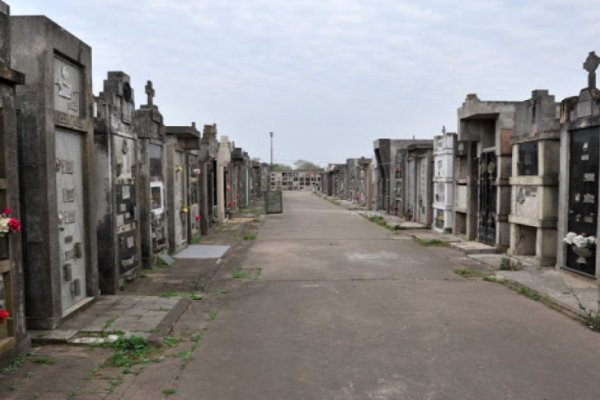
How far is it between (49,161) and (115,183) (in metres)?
2.22

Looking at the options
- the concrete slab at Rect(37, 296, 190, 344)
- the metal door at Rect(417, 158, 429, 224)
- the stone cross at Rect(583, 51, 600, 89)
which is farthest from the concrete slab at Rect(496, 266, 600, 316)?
the metal door at Rect(417, 158, 429, 224)

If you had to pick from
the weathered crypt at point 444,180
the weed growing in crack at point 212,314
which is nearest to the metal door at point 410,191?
the weathered crypt at point 444,180

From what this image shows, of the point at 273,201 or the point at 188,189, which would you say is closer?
the point at 188,189

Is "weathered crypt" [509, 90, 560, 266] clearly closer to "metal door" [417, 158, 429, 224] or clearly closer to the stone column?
"metal door" [417, 158, 429, 224]

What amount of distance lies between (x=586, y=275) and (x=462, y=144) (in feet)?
21.7

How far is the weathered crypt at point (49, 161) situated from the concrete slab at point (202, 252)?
5037mm

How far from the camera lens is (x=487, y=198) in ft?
44.5

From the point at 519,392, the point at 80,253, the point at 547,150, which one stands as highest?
the point at 547,150

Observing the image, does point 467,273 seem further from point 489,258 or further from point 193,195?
point 193,195

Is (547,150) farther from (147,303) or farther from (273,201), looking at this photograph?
(273,201)

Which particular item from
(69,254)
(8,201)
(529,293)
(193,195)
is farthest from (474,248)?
(8,201)

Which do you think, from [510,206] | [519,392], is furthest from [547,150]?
[519,392]

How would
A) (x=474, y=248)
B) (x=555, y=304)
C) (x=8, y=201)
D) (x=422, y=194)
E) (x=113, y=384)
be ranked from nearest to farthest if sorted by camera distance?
(x=113, y=384) < (x=8, y=201) < (x=555, y=304) < (x=474, y=248) < (x=422, y=194)

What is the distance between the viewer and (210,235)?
53.5ft
